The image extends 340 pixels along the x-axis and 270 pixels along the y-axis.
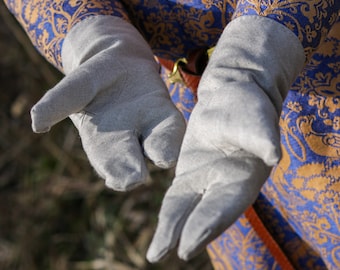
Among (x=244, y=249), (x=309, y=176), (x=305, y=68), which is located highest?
(x=305, y=68)

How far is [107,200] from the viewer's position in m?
1.89

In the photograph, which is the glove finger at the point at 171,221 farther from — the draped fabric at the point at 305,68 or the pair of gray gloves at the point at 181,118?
the draped fabric at the point at 305,68

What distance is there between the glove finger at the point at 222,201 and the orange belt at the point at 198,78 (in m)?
0.24

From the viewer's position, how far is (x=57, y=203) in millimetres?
1932

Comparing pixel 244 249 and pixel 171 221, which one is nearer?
pixel 171 221

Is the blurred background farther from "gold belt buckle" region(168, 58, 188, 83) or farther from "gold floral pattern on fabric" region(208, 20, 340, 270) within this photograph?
"gold belt buckle" region(168, 58, 188, 83)

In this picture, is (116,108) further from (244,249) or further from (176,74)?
(244,249)

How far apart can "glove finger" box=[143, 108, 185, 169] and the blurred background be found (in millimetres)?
1140

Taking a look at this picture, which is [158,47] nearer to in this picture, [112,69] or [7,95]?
[112,69]

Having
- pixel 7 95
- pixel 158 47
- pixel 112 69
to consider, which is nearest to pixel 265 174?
pixel 112 69

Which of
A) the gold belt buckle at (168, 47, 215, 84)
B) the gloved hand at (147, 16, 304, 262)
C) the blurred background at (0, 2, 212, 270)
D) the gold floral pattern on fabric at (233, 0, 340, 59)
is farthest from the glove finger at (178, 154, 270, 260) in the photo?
the blurred background at (0, 2, 212, 270)

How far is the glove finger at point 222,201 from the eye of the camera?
525 mm

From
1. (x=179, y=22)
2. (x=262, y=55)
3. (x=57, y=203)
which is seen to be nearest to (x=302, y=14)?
(x=262, y=55)

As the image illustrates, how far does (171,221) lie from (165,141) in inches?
3.7
